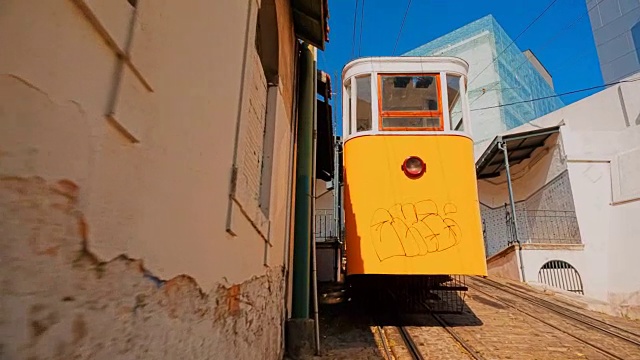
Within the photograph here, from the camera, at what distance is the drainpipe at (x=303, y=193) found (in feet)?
14.3

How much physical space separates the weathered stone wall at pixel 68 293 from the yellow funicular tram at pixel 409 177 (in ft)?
12.5

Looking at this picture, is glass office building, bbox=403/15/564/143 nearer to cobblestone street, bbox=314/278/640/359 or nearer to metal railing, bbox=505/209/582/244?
metal railing, bbox=505/209/582/244

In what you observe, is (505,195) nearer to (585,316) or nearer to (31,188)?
(585,316)

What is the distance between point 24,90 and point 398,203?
15.4ft

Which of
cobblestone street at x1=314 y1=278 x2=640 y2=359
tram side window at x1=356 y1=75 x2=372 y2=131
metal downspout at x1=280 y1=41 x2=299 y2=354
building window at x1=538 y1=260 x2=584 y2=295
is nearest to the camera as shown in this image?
metal downspout at x1=280 y1=41 x2=299 y2=354

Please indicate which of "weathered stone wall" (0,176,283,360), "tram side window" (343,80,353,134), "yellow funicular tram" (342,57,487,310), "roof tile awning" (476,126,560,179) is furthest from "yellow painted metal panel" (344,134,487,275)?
"roof tile awning" (476,126,560,179)

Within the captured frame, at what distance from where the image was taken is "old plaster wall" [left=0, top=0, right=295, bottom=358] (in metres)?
0.78

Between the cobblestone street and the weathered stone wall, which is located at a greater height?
the weathered stone wall

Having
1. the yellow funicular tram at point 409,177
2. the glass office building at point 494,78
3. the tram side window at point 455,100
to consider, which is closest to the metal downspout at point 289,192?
the yellow funicular tram at point 409,177

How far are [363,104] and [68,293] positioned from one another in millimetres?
5423

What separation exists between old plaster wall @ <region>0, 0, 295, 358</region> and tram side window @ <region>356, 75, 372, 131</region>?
392 centimetres

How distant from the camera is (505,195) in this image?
16.4 meters

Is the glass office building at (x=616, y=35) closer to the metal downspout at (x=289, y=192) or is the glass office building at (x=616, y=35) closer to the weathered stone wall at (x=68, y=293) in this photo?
the metal downspout at (x=289, y=192)

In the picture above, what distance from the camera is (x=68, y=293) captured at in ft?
2.91
